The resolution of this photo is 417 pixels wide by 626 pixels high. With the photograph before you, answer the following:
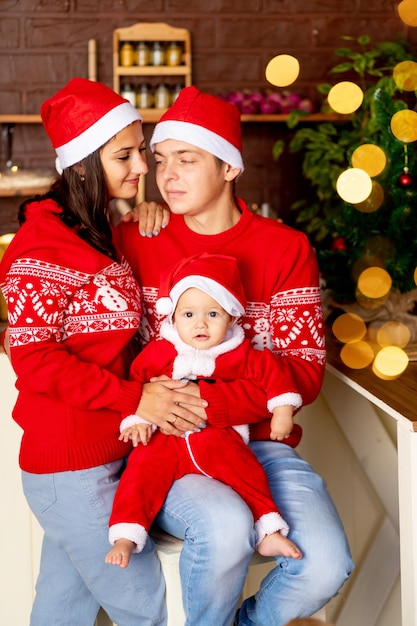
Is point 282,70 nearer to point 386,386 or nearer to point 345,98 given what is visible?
point 345,98

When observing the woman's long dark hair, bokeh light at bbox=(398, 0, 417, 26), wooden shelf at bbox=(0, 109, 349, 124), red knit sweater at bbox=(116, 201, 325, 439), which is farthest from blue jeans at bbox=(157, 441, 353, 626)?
bokeh light at bbox=(398, 0, 417, 26)

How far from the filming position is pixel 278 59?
3885 mm

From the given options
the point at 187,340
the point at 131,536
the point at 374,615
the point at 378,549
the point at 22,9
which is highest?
the point at 22,9

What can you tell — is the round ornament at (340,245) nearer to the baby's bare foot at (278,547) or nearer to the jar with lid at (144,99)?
the baby's bare foot at (278,547)

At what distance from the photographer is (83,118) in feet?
5.29

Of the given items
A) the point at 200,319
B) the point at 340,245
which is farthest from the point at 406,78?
the point at 200,319

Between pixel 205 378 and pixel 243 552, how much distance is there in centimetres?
34

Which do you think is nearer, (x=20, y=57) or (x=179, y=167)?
(x=179, y=167)

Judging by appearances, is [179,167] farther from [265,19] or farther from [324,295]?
[265,19]

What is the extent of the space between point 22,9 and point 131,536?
2.98 metres

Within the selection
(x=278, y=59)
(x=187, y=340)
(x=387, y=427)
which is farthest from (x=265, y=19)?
(x=187, y=340)

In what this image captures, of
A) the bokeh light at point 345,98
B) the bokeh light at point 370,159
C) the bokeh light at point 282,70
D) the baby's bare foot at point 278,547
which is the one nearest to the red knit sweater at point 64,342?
the baby's bare foot at point 278,547

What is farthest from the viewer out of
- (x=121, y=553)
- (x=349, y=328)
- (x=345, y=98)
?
(x=345, y=98)

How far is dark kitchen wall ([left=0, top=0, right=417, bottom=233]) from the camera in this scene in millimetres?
3756
